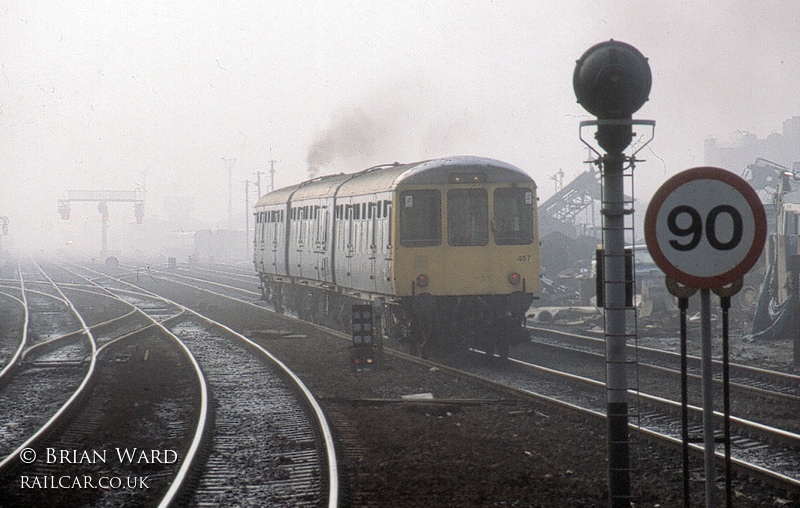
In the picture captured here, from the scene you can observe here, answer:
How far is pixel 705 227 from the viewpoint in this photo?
13.4 feet

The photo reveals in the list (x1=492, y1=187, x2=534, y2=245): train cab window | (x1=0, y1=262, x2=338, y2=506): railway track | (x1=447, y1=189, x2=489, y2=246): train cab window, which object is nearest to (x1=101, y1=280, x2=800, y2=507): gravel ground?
(x1=0, y1=262, x2=338, y2=506): railway track

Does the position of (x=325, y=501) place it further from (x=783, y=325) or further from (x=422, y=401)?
(x=783, y=325)

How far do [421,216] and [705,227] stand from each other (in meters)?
10.3

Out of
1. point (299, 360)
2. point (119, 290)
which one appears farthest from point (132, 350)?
point (119, 290)

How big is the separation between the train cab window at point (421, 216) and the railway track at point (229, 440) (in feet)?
10.3

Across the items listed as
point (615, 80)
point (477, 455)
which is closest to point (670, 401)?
point (477, 455)

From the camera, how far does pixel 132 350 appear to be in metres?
17.3

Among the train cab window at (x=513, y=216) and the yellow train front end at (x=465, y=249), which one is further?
the train cab window at (x=513, y=216)

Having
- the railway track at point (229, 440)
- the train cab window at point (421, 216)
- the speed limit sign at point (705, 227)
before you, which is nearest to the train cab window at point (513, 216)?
the train cab window at point (421, 216)

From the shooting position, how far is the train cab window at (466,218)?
14.3 meters

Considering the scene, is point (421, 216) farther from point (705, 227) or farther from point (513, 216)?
point (705, 227)

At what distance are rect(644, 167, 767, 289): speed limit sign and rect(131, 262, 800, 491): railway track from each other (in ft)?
5.46

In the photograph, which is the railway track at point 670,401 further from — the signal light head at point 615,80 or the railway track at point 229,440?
the railway track at point 229,440

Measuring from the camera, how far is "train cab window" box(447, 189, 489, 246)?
564 inches
